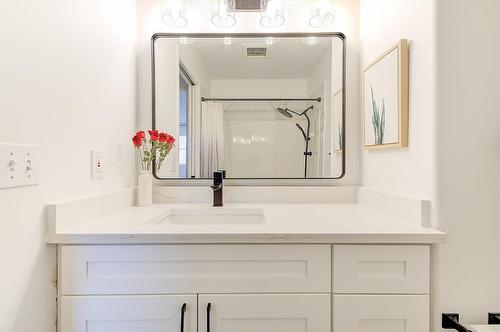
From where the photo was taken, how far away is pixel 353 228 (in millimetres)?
972

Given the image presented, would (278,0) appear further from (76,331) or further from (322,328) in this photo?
(76,331)

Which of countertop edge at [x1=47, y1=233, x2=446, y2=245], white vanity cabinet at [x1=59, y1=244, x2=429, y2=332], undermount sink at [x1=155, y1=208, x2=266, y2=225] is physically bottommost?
white vanity cabinet at [x1=59, y1=244, x2=429, y2=332]

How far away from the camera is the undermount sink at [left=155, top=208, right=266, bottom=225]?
1408mm

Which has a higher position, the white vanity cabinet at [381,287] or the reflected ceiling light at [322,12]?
the reflected ceiling light at [322,12]

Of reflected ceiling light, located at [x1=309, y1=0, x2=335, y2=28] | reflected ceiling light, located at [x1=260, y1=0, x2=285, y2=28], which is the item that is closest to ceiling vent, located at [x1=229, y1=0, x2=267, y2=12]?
reflected ceiling light, located at [x1=260, y1=0, x2=285, y2=28]

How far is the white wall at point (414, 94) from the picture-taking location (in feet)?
3.22

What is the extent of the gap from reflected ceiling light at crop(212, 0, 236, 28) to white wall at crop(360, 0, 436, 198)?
0.71 metres

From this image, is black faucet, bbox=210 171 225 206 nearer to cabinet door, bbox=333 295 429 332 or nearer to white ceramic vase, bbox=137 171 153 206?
white ceramic vase, bbox=137 171 153 206

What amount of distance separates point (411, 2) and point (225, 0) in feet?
2.82

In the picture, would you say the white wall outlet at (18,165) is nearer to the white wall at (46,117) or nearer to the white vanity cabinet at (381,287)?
the white wall at (46,117)

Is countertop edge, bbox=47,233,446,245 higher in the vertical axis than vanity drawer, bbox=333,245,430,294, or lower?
higher

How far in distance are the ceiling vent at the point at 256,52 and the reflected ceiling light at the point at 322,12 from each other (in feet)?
1.02

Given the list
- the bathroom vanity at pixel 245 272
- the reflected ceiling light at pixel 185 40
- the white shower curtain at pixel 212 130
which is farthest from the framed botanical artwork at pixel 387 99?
the reflected ceiling light at pixel 185 40

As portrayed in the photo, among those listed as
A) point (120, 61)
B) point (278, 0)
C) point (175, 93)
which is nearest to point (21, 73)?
point (120, 61)
